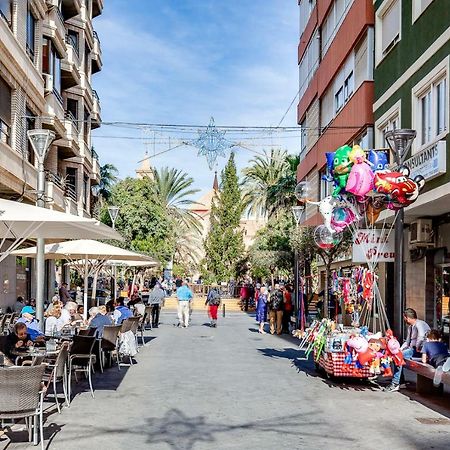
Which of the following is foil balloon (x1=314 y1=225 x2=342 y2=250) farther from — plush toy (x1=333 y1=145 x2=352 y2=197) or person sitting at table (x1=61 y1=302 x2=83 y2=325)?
person sitting at table (x1=61 y1=302 x2=83 y2=325)

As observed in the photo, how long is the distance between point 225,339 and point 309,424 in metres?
13.8

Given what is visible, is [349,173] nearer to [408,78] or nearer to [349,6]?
[408,78]

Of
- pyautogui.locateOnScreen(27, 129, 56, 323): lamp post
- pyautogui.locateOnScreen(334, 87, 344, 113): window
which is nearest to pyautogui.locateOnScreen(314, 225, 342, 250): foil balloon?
pyautogui.locateOnScreen(27, 129, 56, 323): lamp post

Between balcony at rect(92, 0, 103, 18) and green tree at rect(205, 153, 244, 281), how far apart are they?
2150 centimetres

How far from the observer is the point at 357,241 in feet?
48.0

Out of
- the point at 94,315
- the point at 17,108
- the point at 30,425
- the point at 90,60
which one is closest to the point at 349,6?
the point at 17,108

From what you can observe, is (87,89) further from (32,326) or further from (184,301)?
(32,326)

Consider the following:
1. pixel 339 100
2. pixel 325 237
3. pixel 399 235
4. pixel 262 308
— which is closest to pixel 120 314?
pixel 325 237

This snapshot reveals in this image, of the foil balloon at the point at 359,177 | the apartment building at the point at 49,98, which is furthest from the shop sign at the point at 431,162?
the apartment building at the point at 49,98

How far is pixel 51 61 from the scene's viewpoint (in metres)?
30.6

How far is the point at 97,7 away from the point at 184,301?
24.5 meters

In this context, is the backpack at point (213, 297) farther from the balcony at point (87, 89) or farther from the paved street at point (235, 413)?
the balcony at point (87, 89)

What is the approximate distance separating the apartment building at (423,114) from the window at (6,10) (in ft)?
37.4

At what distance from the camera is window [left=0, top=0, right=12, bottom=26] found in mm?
21722
